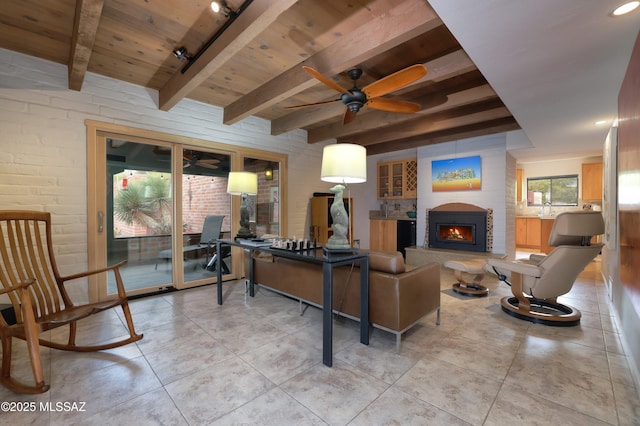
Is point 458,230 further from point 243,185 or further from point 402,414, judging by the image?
point 402,414

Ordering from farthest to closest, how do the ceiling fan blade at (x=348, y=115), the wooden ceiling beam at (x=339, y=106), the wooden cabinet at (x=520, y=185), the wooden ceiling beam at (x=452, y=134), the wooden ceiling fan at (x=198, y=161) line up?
the wooden cabinet at (x=520, y=185) → the wooden ceiling beam at (x=452, y=134) → the wooden ceiling fan at (x=198, y=161) → the ceiling fan blade at (x=348, y=115) → the wooden ceiling beam at (x=339, y=106)

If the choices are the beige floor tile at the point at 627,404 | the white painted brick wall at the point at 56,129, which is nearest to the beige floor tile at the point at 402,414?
the beige floor tile at the point at 627,404

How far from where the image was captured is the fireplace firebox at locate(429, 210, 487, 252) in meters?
5.23

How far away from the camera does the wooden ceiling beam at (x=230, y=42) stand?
193cm

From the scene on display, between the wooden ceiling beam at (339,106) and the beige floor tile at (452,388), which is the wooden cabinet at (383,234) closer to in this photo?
the wooden ceiling beam at (339,106)

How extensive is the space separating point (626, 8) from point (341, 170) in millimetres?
1816

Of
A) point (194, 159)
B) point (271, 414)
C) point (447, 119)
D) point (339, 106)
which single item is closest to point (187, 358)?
point (271, 414)

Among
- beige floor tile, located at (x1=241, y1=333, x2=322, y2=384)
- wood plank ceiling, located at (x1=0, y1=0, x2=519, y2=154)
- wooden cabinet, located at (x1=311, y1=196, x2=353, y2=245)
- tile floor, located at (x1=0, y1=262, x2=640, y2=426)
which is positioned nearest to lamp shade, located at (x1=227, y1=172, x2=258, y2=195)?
wood plank ceiling, located at (x1=0, y1=0, x2=519, y2=154)

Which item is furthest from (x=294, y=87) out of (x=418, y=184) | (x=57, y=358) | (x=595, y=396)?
(x=418, y=184)

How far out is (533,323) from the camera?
280 centimetres

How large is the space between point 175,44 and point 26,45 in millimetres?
1435

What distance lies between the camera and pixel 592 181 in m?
6.46

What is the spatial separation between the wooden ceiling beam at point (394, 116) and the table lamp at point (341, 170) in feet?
6.23

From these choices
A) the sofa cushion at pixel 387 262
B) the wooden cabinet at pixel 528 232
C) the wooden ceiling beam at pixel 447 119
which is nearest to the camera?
the sofa cushion at pixel 387 262
